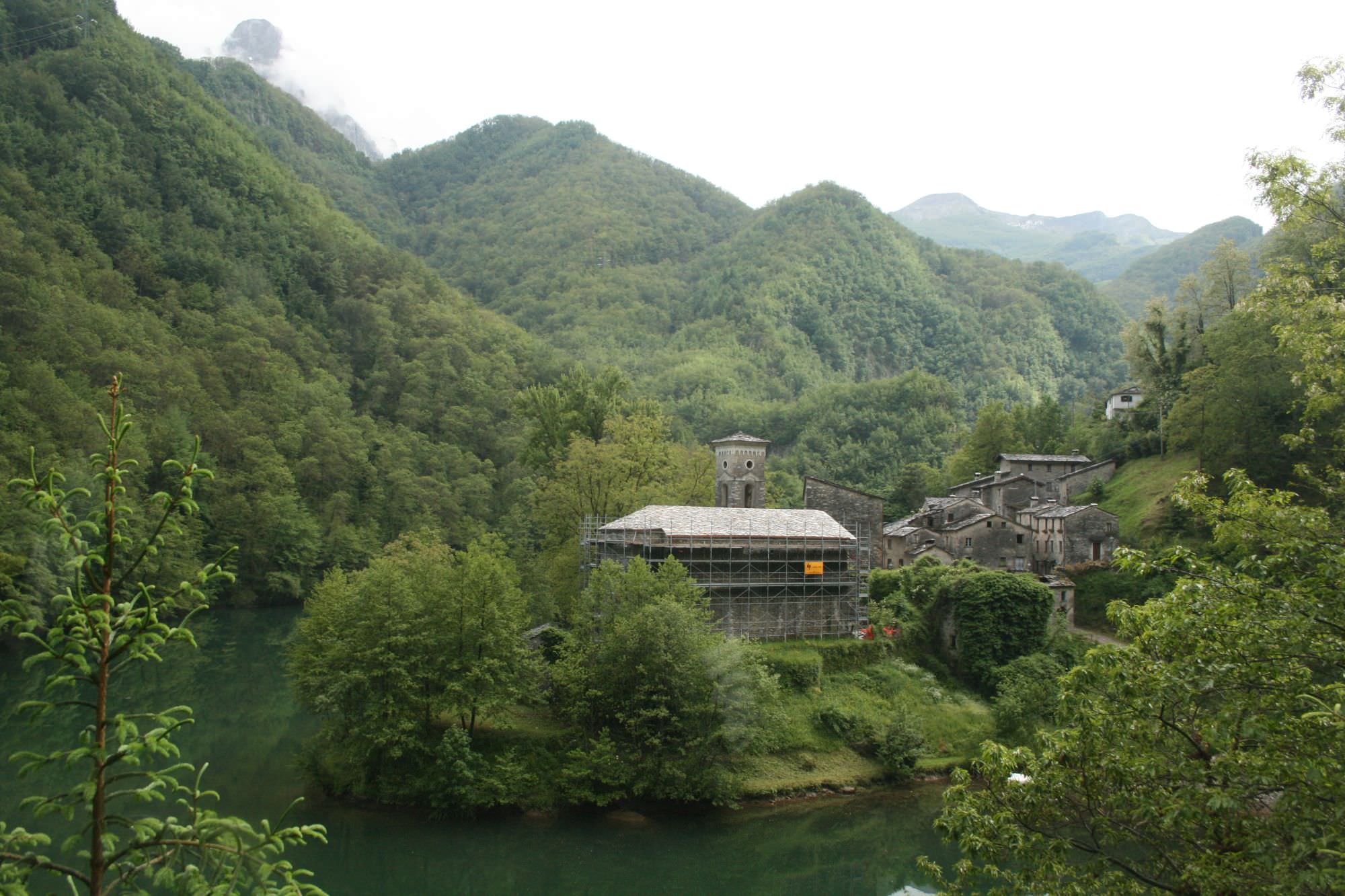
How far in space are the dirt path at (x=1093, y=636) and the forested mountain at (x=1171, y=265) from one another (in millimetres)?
127722

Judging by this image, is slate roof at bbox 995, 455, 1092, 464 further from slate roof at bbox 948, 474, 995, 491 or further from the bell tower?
the bell tower

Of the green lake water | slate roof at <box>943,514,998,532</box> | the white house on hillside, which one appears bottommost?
the green lake water

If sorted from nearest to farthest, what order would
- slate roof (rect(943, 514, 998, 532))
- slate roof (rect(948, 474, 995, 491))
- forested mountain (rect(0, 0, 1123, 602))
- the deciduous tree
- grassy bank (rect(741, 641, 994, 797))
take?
the deciduous tree, grassy bank (rect(741, 641, 994, 797)), slate roof (rect(943, 514, 998, 532)), slate roof (rect(948, 474, 995, 491)), forested mountain (rect(0, 0, 1123, 602))

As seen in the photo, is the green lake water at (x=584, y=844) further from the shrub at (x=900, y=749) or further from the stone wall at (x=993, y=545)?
the stone wall at (x=993, y=545)

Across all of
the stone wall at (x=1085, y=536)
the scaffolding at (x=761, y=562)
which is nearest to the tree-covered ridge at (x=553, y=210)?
the stone wall at (x=1085, y=536)

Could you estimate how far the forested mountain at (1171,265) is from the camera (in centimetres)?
15912

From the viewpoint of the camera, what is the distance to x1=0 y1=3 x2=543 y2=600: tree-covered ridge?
56875 millimetres

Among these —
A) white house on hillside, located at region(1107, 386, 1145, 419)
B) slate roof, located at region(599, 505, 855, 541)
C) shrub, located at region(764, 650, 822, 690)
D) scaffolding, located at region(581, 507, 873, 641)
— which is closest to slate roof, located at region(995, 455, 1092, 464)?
white house on hillside, located at region(1107, 386, 1145, 419)

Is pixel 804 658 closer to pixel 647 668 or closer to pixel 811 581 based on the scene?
pixel 811 581

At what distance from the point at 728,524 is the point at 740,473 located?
6985mm

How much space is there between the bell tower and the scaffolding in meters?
4.76

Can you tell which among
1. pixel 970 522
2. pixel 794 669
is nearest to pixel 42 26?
pixel 970 522

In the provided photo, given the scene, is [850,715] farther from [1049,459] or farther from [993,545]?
[1049,459]

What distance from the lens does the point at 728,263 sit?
143250mm
